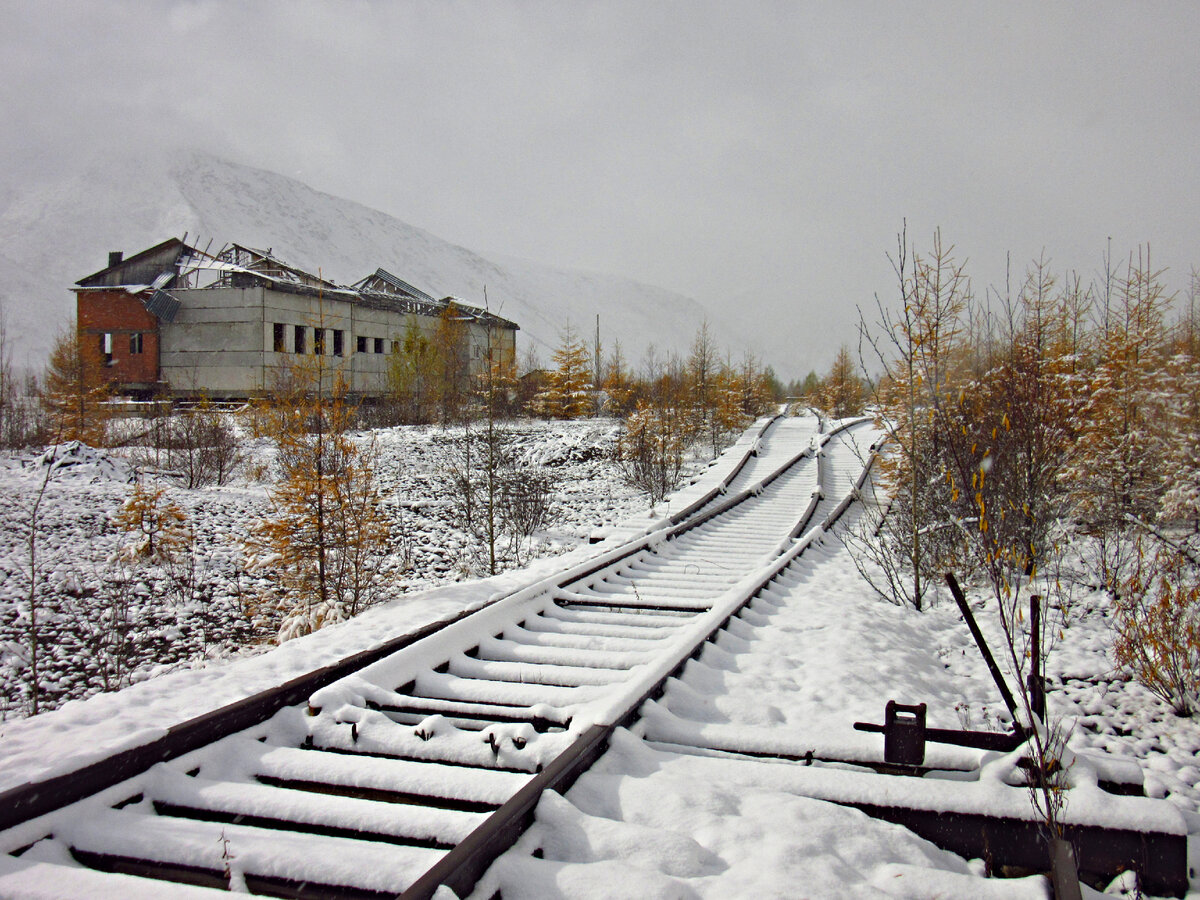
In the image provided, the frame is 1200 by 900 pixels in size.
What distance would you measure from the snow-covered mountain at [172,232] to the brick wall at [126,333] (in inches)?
3029

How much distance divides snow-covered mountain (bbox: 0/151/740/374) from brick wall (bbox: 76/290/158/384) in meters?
76.9

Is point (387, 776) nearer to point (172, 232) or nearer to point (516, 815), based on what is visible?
point (516, 815)

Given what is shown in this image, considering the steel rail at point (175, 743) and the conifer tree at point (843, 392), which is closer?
the steel rail at point (175, 743)

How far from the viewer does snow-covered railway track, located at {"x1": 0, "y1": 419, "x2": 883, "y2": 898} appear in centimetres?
236

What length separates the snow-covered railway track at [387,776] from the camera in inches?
93.0

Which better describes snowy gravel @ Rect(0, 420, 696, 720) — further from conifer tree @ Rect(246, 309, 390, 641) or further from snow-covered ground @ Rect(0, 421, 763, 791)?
conifer tree @ Rect(246, 309, 390, 641)

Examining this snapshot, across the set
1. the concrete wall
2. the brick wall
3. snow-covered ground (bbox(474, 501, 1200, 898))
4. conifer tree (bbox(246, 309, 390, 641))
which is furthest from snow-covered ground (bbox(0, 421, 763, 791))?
the brick wall

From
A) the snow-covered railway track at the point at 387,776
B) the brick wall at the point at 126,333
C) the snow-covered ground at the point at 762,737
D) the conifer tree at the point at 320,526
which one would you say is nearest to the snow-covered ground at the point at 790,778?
the snow-covered ground at the point at 762,737

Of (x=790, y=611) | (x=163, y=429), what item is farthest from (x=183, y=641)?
(x=163, y=429)

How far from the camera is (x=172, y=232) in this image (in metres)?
143

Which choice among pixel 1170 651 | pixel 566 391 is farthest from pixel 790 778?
pixel 566 391

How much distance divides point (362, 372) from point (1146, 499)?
38439 mm

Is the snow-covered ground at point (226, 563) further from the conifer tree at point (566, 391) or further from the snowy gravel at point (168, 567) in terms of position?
the conifer tree at point (566, 391)

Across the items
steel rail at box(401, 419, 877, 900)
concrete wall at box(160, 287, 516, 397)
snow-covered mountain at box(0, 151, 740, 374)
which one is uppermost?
snow-covered mountain at box(0, 151, 740, 374)
